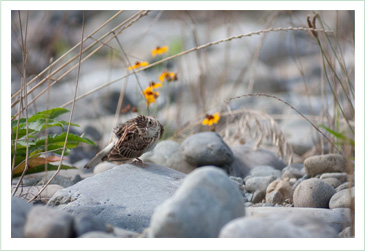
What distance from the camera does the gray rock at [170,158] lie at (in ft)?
12.8

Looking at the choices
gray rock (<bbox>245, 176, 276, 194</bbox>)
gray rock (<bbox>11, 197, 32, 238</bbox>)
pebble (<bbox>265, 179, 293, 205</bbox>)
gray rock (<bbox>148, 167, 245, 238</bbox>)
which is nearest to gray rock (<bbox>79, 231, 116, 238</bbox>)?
gray rock (<bbox>148, 167, 245, 238</bbox>)

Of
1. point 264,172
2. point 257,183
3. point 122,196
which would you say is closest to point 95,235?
point 122,196

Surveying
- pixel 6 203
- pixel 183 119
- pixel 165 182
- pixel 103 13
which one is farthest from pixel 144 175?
pixel 103 13

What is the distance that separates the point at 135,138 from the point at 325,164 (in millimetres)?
1571

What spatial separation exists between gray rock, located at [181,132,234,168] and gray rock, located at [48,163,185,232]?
928mm

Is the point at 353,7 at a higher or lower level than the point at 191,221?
higher

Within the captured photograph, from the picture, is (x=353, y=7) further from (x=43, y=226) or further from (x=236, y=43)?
(x=236, y=43)

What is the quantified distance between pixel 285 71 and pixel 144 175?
294 inches

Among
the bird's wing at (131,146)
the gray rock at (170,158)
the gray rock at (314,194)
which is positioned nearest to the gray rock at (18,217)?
the bird's wing at (131,146)

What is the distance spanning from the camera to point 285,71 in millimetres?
9766

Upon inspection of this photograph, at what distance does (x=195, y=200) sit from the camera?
1639 millimetres

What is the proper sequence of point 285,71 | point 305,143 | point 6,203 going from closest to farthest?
point 6,203, point 305,143, point 285,71

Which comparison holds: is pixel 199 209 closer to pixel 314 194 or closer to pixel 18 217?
pixel 18 217

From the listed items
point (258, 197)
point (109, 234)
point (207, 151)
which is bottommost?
point (258, 197)
